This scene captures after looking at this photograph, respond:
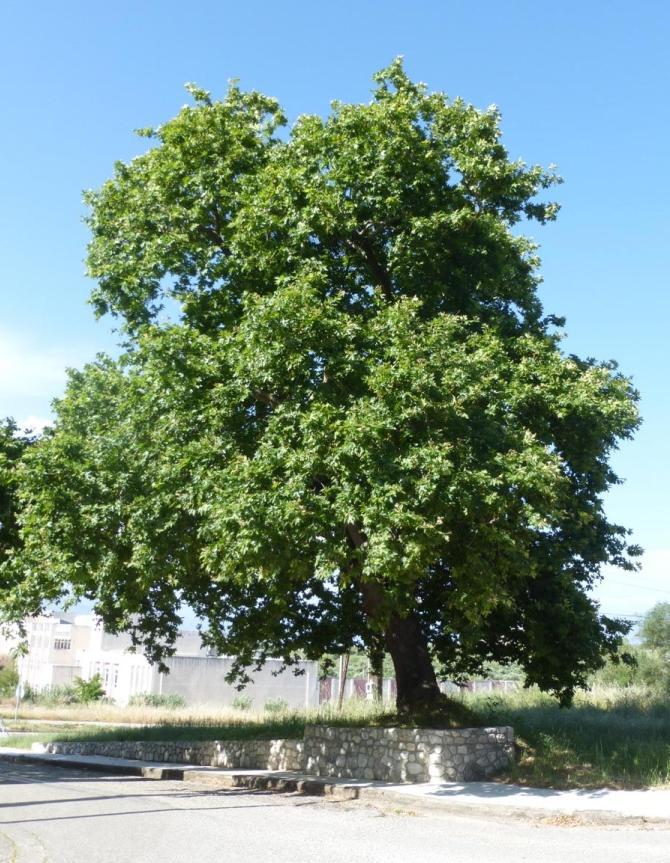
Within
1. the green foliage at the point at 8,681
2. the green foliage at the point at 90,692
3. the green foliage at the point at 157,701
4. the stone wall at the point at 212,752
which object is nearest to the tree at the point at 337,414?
the stone wall at the point at 212,752

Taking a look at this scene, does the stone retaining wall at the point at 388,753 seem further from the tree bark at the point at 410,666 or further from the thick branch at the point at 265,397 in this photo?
the thick branch at the point at 265,397

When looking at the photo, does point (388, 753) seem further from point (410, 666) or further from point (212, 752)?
point (212, 752)

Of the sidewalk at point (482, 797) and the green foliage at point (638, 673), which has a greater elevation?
the green foliage at point (638, 673)

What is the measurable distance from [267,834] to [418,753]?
603 cm

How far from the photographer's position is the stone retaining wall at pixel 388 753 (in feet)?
53.0

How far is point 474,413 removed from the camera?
1487 centimetres

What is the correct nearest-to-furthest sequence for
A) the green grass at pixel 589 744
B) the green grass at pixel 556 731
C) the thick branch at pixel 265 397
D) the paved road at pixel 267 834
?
the paved road at pixel 267 834, the green grass at pixel 589 744, the green grass at pixel 556 731, the thick branch at pixel 265 397

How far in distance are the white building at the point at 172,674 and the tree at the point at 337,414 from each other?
2545 centimetres

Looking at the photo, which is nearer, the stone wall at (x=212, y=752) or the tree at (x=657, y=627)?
the stone wall at (x=212, y=752)

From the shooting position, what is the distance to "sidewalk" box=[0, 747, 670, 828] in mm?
12305

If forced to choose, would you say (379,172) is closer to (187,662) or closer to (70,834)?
(70,834)

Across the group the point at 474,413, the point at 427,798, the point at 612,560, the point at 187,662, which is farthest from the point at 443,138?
the point at 187,662

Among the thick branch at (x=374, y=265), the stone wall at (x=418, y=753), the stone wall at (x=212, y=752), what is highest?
the thick branch at (x=374, y=265)

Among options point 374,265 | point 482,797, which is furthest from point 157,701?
point 482,797
